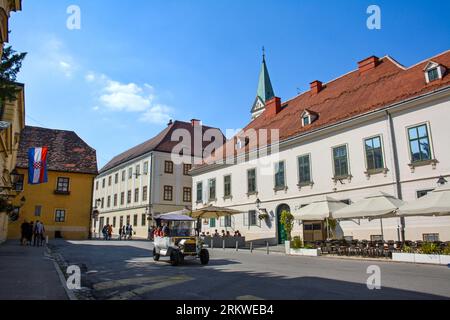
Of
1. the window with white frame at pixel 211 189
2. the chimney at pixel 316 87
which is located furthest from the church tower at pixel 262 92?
the chimney at pixel 316 87

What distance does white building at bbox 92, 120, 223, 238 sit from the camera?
46.7m

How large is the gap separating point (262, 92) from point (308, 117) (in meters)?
31.4

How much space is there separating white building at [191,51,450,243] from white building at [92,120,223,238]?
13.8 m

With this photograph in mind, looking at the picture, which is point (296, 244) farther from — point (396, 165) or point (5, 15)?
point (5, 15)

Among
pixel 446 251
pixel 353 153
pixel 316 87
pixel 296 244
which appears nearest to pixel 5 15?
pixel 296 244

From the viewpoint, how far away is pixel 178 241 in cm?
1491

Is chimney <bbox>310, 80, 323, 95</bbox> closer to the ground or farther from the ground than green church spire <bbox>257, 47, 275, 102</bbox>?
closer to the ground

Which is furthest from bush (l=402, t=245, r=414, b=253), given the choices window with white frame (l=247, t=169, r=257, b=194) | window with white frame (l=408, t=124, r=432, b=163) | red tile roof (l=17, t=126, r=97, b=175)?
red tile roof (l=17, t=126, r=97, b=175)

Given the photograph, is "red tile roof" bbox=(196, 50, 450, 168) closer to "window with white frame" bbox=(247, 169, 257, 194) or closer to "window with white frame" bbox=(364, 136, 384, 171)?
"window with white frame" bbox=(364, 136, 384, 171)

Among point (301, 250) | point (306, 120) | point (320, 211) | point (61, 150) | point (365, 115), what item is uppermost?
point (61, 150)

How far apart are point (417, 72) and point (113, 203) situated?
158ft

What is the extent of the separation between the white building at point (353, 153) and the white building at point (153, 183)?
45.2 feet
